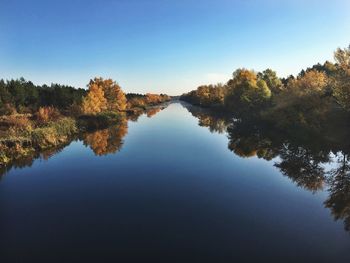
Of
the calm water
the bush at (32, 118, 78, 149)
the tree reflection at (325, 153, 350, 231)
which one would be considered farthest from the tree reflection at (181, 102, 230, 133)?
the tree reflection at (325, 153, 350, 231)

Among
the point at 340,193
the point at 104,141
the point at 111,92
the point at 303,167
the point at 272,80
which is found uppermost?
the point at 272,80

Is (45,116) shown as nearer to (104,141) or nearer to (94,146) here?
(104,141)

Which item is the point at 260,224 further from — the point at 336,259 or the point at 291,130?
the point at 291,130

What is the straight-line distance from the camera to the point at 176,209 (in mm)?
19672

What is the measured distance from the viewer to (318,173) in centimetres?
2731

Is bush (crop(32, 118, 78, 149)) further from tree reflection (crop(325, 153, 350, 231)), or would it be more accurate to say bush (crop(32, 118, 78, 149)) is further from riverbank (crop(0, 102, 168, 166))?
tree reflection (crop(325, 153, 350, 231))

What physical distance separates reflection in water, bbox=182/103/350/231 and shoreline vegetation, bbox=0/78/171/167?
78.2ft

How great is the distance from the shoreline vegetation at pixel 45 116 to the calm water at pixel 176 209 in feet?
12.7

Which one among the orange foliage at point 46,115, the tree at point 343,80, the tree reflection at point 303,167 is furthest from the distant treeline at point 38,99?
the tree at point 343,80

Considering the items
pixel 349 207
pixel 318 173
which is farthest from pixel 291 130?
pixel 349 207

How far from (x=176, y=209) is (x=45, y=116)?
37.4 m

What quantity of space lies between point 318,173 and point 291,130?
690 inches

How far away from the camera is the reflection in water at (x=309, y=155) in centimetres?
2267

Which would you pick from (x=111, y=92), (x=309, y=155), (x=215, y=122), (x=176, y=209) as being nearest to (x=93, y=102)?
(x=111, y=92)
